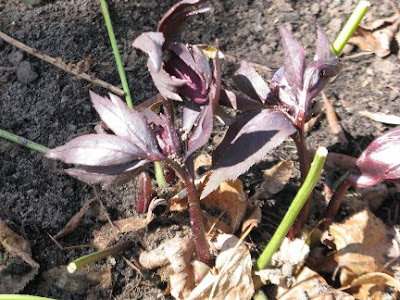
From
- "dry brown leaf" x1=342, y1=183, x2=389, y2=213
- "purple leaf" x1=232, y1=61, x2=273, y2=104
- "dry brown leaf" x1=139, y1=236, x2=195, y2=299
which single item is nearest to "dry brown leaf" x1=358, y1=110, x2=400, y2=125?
"dry brown leaf" x1=342, y1=183, x2=389, y2=213

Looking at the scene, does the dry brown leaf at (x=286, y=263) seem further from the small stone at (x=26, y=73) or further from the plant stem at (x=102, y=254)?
the small stone at (x=26, y=73)

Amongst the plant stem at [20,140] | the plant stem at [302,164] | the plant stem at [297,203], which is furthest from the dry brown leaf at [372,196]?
the plant stem at [20,140]

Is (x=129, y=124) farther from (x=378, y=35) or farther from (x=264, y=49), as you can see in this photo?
(x=378, y=35)

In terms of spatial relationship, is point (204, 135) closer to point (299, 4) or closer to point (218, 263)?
point (218, 263)

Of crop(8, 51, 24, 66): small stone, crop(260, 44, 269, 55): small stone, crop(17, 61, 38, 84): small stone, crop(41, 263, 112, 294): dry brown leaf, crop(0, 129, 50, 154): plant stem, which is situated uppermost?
crop(8, 51, 24, 66): small stone

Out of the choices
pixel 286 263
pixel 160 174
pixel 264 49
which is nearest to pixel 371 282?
pixel 286 263

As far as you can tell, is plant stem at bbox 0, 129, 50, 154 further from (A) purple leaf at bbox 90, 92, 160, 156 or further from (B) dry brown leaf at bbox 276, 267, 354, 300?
(B) dry brown leaf at bbox 276, 267, 354, 300

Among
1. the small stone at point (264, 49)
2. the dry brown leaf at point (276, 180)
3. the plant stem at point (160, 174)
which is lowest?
the dry brown leaf at point (276, 180)

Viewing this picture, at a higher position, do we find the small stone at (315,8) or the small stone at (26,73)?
the small stone at (26,73)
